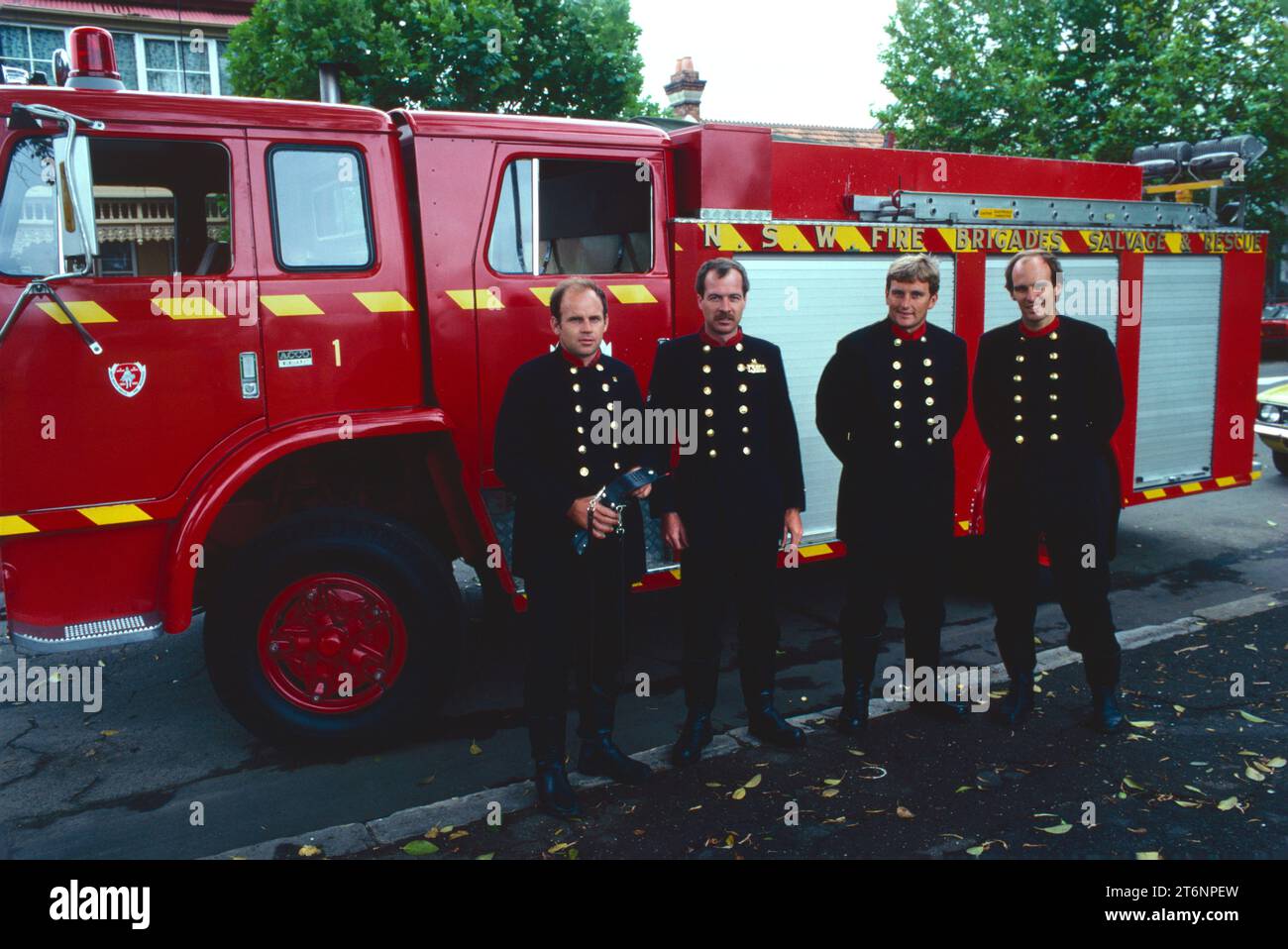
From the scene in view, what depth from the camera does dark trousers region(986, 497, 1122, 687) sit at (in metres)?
4.61

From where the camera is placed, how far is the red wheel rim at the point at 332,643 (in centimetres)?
450

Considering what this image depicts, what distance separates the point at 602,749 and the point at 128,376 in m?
2.43

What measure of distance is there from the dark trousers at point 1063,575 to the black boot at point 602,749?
1.83m

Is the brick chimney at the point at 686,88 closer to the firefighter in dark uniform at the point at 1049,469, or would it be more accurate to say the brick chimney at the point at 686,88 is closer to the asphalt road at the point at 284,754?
the asphalt road at the point at 284,754

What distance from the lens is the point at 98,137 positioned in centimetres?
417

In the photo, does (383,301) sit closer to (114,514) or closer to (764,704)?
(114,514)

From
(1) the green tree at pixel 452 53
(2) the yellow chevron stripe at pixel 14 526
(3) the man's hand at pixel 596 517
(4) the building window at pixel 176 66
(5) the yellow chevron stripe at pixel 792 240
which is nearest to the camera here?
(3) the man's hand at pixel 596 517

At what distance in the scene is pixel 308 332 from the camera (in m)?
4.57

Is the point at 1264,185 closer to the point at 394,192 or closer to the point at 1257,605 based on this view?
the point at 1257,605

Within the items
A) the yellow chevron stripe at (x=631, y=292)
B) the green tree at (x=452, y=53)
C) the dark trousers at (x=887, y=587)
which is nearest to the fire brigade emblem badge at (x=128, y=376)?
the yellow chevron stripe at (x=631, y=292)

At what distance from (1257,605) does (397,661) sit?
5.07m

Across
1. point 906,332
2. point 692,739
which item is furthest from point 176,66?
point 692,739
